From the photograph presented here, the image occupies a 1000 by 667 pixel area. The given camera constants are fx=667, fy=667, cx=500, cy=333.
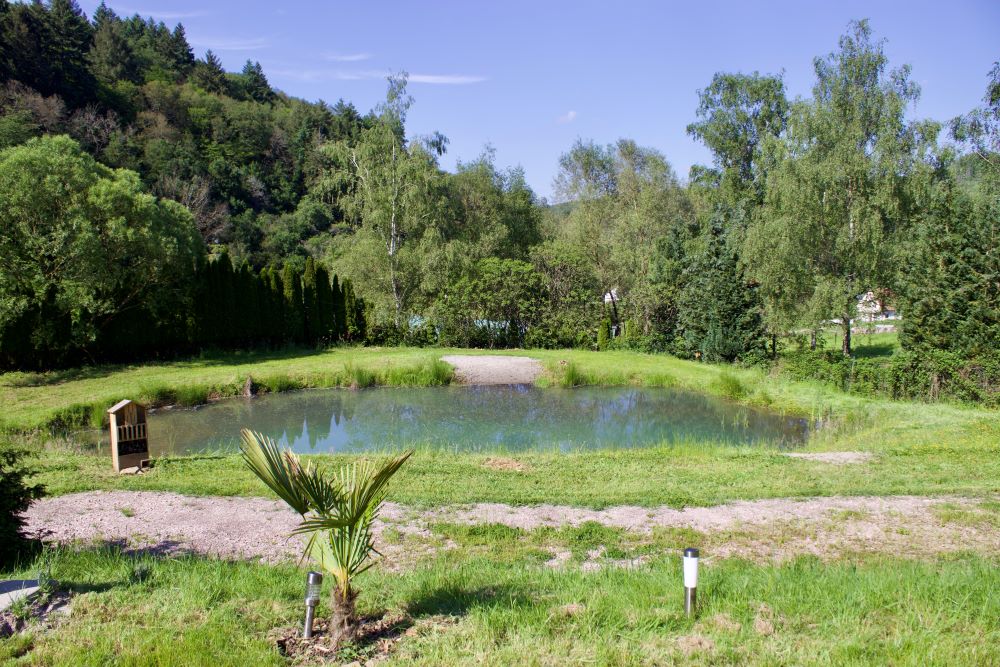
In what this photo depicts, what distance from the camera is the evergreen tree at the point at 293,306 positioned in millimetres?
28781

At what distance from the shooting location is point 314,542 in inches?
165

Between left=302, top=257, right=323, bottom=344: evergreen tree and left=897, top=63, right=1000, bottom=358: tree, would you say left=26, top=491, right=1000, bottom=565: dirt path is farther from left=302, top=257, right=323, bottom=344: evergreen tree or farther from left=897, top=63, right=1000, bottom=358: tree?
left=302, top=257, right=323, bottom=344: evergreen tree

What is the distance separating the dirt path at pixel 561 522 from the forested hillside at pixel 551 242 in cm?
1032

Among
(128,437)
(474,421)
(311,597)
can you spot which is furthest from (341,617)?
(474,421)

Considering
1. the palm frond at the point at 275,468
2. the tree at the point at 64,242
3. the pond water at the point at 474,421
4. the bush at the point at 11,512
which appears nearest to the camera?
the palm frond at the point at 275,468

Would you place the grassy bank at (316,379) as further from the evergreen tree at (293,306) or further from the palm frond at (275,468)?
the palm frond at (275,468)

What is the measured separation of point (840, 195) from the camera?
78.4ft

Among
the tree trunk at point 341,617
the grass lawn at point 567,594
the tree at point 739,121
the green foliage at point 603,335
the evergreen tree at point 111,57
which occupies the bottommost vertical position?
the grass lawn at point 567,594

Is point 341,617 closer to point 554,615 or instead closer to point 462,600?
point 462,600

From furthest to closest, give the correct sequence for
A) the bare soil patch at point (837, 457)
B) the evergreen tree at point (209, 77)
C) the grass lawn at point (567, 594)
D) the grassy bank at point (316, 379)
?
the evergreen tree at point (209, 77)
the grassy bank at point (316, 379)
the bare soil patch at point (837, 457)
the grass lawn at point (567, 594)

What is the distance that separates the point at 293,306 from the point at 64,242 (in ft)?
33.2

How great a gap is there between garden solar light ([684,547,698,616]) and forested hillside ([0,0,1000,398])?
1503 centimetres

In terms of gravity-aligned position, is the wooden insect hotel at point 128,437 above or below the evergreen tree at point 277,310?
below

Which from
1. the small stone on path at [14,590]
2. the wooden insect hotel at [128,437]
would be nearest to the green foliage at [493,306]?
the wooden insect hotel at [128,437]
